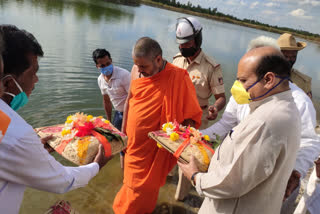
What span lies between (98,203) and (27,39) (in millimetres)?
2865

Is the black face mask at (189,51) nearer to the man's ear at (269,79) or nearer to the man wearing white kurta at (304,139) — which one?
the man wearing white kurta at (304,139)

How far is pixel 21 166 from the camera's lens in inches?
44.4

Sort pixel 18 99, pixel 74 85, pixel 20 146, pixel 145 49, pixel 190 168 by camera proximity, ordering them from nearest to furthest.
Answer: pixel 20 146 < pixel 18 99 < pixel 190 168 < pixel 145 49 < pixel 74 85

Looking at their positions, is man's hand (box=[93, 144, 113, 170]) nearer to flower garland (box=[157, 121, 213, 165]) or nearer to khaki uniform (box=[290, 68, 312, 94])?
flower garland (box=[157, 121, 213, 165])

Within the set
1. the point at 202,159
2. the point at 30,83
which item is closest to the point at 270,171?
the point at 202,159

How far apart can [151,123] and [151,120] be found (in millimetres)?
41

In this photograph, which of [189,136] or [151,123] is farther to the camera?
[151,123]

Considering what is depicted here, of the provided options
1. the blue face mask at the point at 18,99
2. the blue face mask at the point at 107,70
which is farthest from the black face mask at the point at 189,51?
the blue face mask at the point at 18,99

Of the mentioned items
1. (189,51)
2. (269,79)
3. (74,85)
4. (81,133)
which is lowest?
(74,85)

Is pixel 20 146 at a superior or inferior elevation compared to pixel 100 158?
superior

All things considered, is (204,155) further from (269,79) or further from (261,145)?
(269,79)

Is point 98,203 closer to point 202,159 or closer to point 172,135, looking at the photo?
point 172,135

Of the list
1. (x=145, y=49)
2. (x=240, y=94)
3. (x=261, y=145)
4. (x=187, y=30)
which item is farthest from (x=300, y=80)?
(x=261, y=145)

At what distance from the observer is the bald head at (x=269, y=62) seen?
1.29 m
